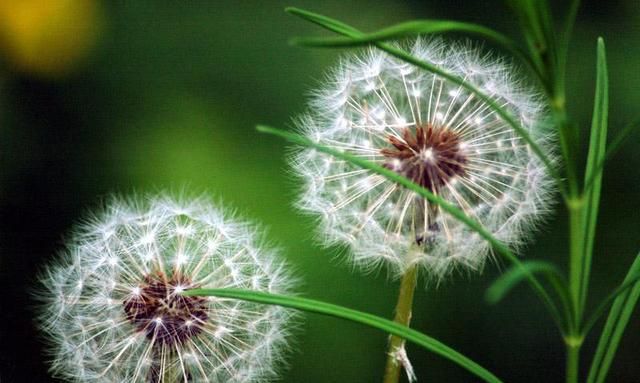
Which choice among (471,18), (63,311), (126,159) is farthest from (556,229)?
(63,311)

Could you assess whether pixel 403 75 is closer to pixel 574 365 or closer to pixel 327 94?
pixel 327 94

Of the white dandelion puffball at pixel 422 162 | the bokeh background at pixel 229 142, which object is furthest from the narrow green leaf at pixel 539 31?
the bokeh background at pixel 229 142

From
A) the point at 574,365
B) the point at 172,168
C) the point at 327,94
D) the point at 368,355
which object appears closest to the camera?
the point at 574,365

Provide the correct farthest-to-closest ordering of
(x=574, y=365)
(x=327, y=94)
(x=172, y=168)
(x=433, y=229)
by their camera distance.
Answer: (x=172, y=168) → (x=327, y=94) → (x=433, y=229) → (x=574, y=365)

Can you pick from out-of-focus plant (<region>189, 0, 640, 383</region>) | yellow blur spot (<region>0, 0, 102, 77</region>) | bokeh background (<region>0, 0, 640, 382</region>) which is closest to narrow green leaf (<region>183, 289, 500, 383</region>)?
out-of-focus plant (<region>189, 0, 640, 383</region>)

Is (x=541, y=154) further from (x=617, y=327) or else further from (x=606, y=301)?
(x=617, y=327)
